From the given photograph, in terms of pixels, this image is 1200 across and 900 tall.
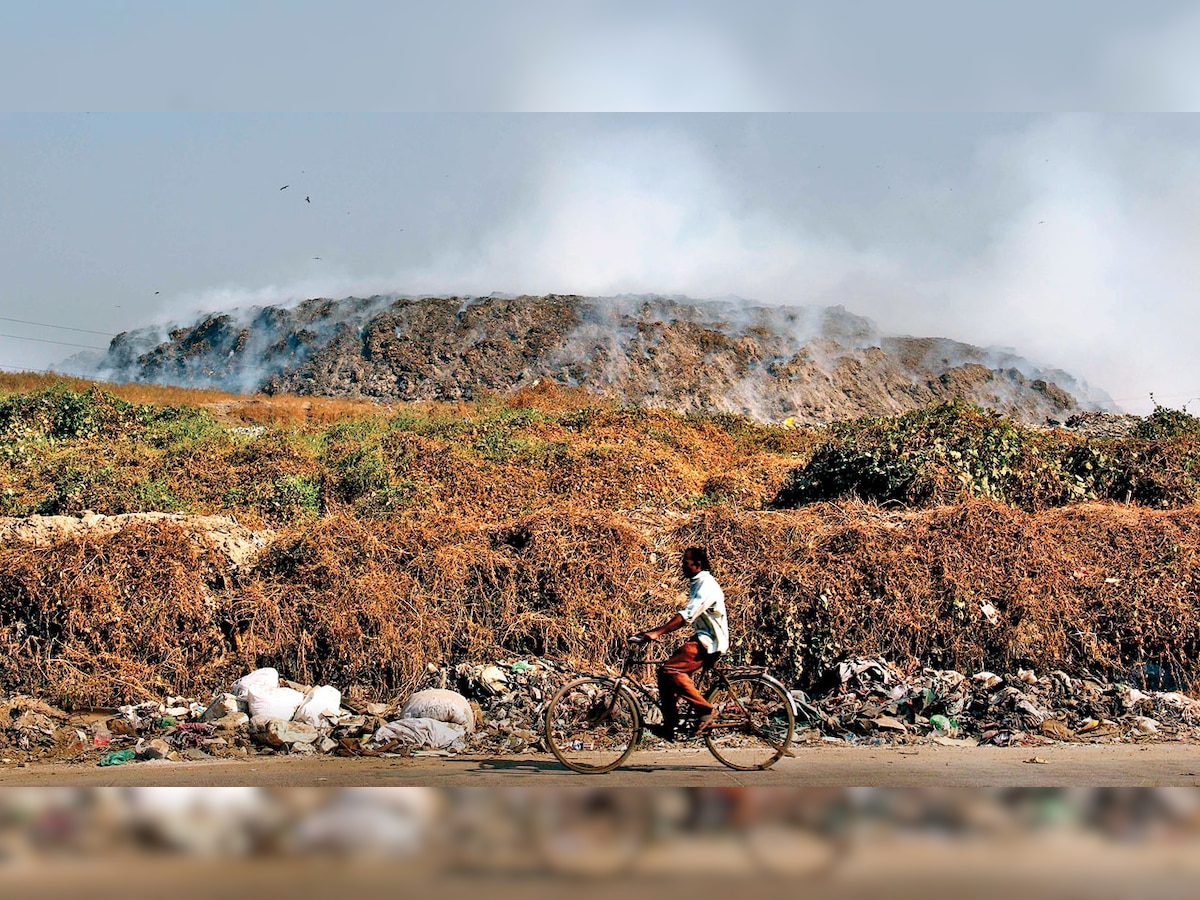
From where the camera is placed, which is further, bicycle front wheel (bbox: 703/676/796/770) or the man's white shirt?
bicycle front wheel (bbox: 703/676/796/770)

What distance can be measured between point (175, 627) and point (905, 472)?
31.9 ft

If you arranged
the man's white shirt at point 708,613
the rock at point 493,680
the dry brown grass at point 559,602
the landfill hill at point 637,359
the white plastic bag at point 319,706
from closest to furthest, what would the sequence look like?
the man's white shirt at point 708,613 → the white plastic bag at point 319,706 → the rock at point 493,680 → the dry brown grass at point 559,602 → the landfill hill at point 637,359

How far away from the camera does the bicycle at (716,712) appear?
6863 millimetres

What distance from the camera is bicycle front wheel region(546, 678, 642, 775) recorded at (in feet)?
22.4

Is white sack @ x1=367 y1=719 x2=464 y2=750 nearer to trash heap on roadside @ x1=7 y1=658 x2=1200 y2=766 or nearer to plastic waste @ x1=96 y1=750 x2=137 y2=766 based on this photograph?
trash heap on roadside @ x1=7 y1=658 x2=1200 y2=766

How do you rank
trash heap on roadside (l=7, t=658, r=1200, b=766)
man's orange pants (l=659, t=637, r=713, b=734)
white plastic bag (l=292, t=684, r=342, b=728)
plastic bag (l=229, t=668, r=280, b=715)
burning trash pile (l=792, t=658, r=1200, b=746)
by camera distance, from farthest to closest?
plastic bag (l=229, t=668, r=280, b=715)
white plastic bag (l=292, t=684, r=342, b=728)
burning trash pile (l=792, t=658, r=1200, b=746)
trash heap on roadside (l=7, t=658, r=1200, b=766)
man's orange pants (l=659, t=637, r=713, b=734)

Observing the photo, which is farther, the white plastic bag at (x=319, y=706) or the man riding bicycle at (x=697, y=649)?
the white plastic bag at (x=319, y=706)

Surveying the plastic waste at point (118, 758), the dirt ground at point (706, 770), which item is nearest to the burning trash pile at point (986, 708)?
the dirt ground at point (706, 770)

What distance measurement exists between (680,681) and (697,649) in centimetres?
25

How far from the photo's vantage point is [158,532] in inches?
444

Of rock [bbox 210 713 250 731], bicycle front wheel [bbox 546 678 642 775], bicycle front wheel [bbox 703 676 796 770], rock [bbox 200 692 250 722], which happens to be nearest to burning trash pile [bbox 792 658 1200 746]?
bicycle front wheel [bbox 703 676 796 770]

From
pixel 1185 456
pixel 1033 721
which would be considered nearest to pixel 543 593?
pixel 1033 721

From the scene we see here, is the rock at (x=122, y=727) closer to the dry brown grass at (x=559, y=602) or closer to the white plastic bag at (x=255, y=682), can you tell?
the dry brown grass at (x=559, y=602)

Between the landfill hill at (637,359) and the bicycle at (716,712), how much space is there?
35.2m
